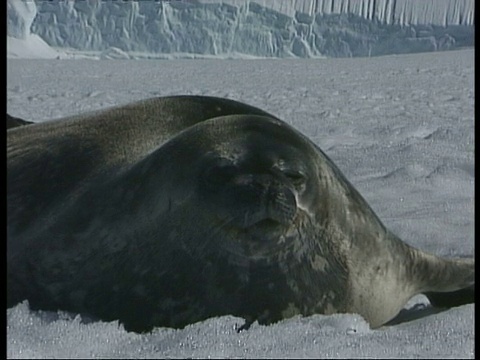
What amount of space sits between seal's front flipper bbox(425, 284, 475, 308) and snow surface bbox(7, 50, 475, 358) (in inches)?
1.3

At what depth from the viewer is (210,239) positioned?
1.35m

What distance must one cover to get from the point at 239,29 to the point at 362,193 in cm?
1536

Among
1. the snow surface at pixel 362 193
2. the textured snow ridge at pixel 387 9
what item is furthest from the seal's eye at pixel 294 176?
the textured snow ridge at pixel 387 9

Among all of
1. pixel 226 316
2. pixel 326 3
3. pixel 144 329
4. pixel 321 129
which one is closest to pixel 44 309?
pixel 144 329

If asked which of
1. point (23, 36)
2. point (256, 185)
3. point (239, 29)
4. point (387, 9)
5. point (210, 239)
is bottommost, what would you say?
point (23, 36)

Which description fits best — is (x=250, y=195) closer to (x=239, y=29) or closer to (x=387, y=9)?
(x=239, y=29)

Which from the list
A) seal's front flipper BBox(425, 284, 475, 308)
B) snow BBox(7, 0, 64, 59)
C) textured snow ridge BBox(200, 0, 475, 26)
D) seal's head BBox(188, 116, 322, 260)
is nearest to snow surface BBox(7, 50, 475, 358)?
seal's front flipper BBox(425, 284, 475, 308)

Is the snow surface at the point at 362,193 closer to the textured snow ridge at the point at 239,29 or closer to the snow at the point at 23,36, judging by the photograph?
the textured snow ridge at the point at 239,29

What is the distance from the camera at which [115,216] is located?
145 centimetres

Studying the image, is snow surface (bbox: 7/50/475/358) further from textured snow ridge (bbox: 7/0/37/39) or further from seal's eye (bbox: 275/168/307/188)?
textured snow ridge (bbox: 7/0/37/39)

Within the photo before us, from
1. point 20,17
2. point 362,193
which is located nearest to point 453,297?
point 362,193

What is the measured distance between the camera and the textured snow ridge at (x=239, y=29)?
56.0 feet

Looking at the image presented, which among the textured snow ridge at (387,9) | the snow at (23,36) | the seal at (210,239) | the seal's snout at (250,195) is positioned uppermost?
the seal's snout at (250,195)

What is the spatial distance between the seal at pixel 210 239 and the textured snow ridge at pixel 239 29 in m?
15.8
